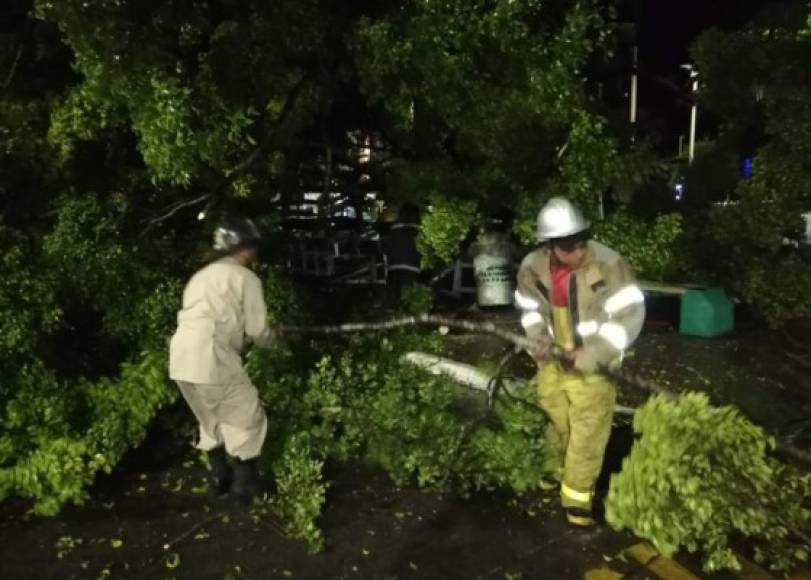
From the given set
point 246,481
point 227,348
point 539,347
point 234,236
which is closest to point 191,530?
point 246,481

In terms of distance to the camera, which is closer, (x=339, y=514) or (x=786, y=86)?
(x=339, y=514)

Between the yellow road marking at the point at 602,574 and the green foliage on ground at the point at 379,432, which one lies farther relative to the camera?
the green foliage on ground at the point at 379,432

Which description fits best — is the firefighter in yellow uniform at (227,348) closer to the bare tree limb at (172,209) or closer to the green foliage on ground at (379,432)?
the green foliage on ground at (379,432)

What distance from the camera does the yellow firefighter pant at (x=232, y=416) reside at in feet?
14.8

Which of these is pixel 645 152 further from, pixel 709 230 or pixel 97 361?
pixel 97 361

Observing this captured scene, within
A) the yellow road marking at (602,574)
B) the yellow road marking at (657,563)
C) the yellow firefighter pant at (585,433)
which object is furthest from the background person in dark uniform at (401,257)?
the yellow road marking at (602,574)

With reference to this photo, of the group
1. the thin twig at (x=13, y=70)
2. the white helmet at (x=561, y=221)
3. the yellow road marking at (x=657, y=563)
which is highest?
the thin twig at (x=13, y=70)

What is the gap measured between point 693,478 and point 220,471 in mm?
2823

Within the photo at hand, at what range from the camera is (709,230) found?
698 cm

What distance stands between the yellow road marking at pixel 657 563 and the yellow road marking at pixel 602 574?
0.61 ft

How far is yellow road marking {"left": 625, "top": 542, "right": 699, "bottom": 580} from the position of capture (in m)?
3.88

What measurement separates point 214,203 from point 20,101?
1.53m

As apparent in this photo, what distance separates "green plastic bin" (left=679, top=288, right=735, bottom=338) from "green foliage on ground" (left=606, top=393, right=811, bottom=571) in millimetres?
4868

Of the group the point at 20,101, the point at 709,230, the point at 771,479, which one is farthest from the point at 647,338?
the point at 20,101
